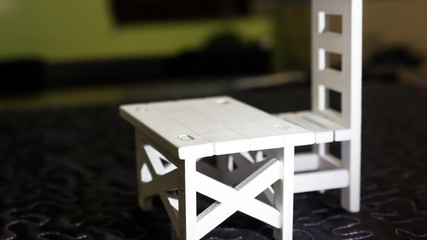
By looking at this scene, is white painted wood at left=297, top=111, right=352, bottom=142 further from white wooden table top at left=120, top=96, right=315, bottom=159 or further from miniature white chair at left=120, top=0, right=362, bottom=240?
white wooden table top at left=120, top=96, right=315, bottom=159

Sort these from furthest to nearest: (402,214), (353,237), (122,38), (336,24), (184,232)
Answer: (122,38), (336,24), (402,214), (353,237), (184,232)

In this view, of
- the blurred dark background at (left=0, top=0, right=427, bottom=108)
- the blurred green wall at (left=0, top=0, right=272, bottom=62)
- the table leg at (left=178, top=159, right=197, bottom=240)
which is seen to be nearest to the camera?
the table leg at (left=178, top=159, right=197, bottom=240)

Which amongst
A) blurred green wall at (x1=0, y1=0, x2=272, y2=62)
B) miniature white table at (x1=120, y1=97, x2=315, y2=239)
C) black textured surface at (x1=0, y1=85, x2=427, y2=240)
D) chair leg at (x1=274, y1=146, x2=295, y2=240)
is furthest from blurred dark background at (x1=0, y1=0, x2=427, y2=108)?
chair leg at (x1=274, y1=146, x2=295, y2=240)

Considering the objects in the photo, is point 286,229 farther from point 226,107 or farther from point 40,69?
point 40,69

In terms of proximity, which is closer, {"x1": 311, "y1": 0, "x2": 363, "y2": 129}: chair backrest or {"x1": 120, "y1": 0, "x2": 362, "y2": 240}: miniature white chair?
{"x1": 120, "y1": 0, "x2": 362, "y2": 240}: miniature white chair

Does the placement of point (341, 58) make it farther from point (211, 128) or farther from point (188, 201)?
point (188, 201)

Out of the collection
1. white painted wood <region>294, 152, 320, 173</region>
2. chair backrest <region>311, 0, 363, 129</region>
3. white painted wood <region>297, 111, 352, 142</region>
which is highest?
chair backrest <region>311, 0, 363, 129</region>

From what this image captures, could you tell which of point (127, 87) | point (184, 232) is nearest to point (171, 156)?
point (184, 232)

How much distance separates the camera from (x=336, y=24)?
5.11 m

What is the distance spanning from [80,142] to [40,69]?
2.77 meters

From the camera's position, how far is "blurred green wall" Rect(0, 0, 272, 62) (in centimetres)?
527

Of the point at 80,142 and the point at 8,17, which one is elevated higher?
the point at 8,17

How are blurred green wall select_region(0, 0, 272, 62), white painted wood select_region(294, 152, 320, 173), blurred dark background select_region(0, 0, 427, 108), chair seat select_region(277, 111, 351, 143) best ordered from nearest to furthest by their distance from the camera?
chair seat select_region(277, 111, 351, 143), white painted wood select_region(294, 152, 320, 173), blurred dark background select_region(0, 0, 427, 108), blurred green wall select_region(0, 0, 272, 62)

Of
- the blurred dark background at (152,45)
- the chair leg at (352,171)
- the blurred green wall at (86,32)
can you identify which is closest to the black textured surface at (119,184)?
the chair leg at (352,171)
